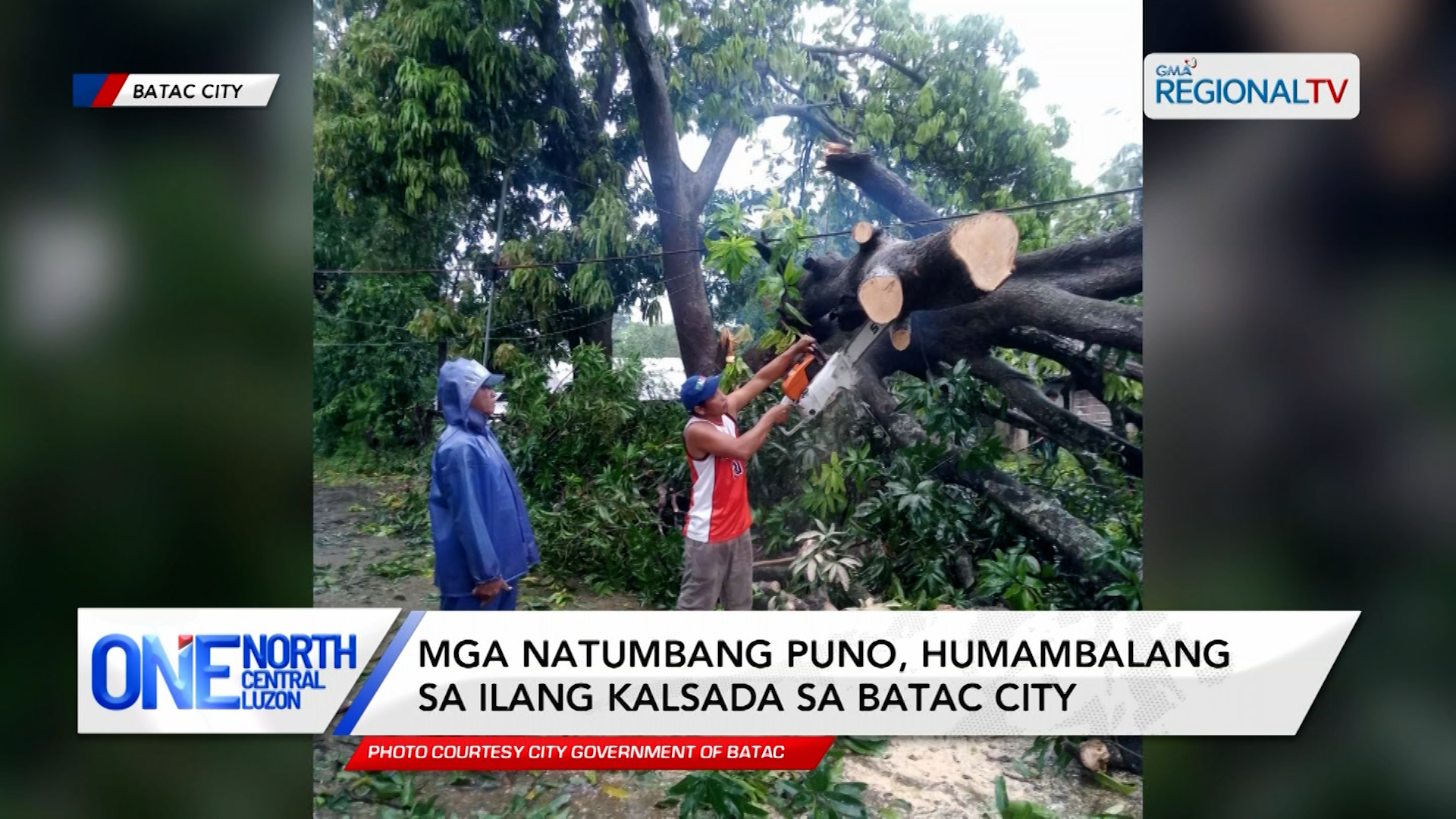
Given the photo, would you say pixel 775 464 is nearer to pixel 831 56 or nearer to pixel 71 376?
pixel 831 56

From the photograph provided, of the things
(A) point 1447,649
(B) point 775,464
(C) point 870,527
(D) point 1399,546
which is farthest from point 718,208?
(A) point 1447,649

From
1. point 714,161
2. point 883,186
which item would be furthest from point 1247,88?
point 714,161

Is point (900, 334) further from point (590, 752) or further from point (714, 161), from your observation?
point (590, 752)

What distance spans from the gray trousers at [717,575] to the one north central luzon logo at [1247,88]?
2.08m

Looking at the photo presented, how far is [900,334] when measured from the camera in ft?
8.08

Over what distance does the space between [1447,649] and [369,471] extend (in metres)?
3.67

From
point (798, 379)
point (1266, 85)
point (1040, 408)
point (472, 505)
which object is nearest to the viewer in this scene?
point (1266, 85)

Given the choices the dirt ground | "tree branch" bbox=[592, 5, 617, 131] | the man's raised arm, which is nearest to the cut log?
the man's raised arm

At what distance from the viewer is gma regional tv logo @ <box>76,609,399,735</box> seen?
2170 mm

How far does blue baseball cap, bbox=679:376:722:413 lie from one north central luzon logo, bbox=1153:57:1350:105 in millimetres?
1781

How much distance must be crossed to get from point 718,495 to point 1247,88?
7.22ft

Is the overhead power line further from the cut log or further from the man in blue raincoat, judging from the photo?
the man in blue raincoat

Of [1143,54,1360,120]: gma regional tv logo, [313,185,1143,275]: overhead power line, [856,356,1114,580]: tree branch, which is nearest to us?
[1143,54,1360,120]: gma regional tv logo

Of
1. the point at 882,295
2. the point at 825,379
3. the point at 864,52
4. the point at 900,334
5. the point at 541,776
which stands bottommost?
the point at 541,776
